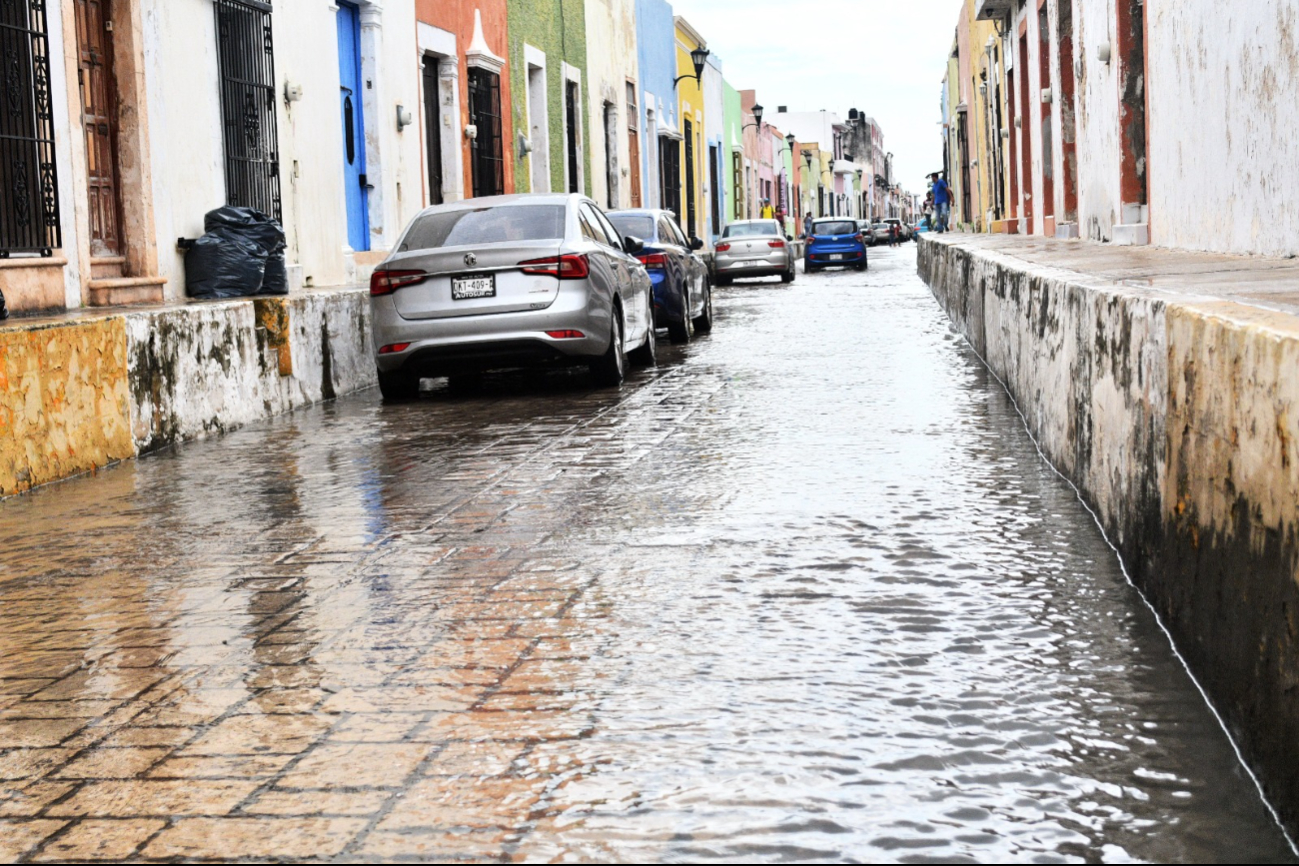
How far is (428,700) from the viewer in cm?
404

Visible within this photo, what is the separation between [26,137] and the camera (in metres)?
11.3

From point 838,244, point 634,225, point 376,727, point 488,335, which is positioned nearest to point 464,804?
point 376,727

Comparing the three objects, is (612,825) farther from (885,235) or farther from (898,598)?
(885,235)

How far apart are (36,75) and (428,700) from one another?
884 cm

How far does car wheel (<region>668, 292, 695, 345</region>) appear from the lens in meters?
17.5

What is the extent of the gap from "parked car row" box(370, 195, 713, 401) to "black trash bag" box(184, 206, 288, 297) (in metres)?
1.80

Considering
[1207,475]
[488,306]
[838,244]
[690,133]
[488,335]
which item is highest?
[690,133]

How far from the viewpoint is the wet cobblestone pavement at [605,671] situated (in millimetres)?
3139

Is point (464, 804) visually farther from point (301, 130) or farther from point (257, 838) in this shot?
point (301, 130)

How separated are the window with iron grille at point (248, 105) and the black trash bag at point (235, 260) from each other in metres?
1.14

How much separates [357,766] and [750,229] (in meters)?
34.0

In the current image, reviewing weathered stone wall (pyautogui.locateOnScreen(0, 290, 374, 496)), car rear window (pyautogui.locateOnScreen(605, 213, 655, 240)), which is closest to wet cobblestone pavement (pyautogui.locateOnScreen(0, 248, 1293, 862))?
weathered stone wall (pyautogui.locateOnScreen(0, 290, 374, 496))

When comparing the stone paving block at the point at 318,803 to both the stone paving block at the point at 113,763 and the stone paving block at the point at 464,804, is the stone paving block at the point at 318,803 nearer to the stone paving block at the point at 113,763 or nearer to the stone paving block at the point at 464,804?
the stone paving block at the point at 464,804

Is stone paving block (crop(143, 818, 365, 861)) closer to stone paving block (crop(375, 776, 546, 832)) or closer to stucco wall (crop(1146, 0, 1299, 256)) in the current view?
stone paving block (crop(375, 776, 546, 832))
